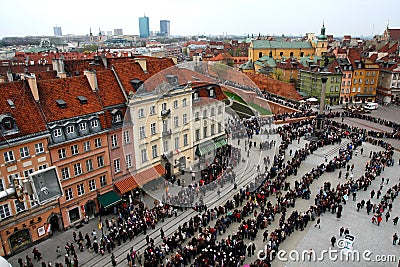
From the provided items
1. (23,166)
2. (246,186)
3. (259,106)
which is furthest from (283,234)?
(259,106)

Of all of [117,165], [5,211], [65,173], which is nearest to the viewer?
[5,211]

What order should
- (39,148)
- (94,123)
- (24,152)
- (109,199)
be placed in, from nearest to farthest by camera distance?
(24,152) → (39,148) → (94,123) → (109,199)

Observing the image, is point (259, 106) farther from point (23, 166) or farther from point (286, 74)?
point (23, 166)

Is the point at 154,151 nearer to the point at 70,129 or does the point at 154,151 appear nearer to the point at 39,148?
the point at 70,129

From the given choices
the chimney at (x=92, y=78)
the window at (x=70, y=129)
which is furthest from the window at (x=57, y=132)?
the chimney at (x=92, y=78)

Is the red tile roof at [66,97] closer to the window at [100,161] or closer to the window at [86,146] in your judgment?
the window at [86,146]

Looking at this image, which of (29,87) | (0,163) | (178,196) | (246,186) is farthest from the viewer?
(246,186)
